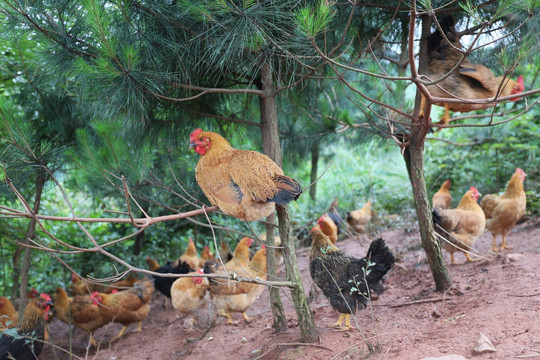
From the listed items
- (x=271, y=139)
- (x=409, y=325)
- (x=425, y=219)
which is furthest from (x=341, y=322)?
(x=271, y=139)

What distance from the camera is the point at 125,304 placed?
5629 mm

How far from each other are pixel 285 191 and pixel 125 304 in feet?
12.5

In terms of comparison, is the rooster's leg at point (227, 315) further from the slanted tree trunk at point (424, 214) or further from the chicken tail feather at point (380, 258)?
the slanted tree trunk at point (424, 214)

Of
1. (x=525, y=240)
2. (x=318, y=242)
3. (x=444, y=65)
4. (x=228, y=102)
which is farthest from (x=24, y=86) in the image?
(x=525, y=240)

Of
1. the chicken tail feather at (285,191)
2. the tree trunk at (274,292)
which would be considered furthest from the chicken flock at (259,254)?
the tree trunk at (274,292)

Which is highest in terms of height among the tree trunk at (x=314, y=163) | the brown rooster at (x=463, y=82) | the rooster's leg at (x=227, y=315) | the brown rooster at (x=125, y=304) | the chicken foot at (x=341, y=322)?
the brown rooster at (x=463, y=82)

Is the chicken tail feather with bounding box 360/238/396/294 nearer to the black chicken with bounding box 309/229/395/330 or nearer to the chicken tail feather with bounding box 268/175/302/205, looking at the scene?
the black chicken with bounding box 309/229/395/330

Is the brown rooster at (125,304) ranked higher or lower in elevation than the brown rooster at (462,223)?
lower

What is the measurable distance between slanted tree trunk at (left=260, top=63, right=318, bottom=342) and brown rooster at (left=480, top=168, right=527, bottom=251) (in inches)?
117

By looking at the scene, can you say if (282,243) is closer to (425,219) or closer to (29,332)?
(425,219)

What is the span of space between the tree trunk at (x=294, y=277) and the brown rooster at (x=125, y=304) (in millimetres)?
2851

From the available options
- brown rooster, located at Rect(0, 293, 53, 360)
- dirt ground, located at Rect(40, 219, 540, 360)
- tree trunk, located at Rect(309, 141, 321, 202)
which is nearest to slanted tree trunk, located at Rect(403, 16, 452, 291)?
dirt ground, located at Rect(40, 219, 540, 360)

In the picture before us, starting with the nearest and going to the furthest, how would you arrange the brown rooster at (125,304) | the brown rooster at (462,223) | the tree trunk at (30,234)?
the tree trunk at (30,234), the brown rooster at (462,223), the brown rooster at (125,304)

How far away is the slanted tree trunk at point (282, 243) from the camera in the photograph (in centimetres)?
338
